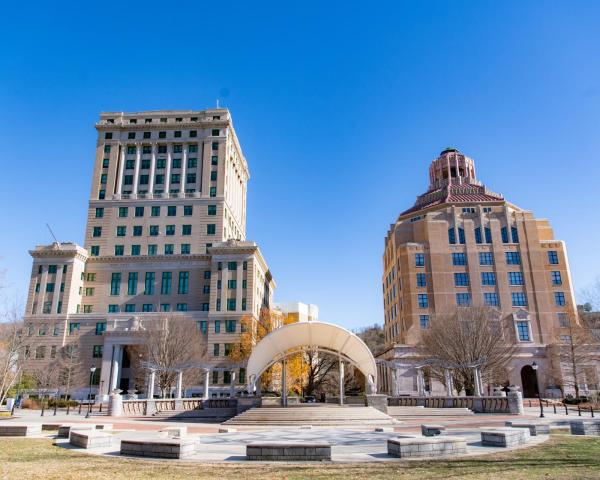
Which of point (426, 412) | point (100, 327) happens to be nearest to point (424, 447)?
point (426, 412)

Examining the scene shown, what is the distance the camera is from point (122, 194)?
8019 centimetres

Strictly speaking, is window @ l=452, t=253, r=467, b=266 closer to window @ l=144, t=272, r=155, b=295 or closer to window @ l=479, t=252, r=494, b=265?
window @ l=479, t=252, r=494, b=265

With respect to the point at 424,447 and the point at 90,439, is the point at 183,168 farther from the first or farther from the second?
the point at 424,447

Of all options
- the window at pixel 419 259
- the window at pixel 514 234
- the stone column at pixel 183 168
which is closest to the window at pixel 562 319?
the window at pixel 514 234

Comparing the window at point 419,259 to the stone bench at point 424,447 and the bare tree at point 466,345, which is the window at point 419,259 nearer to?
the bare tree at point 466,345

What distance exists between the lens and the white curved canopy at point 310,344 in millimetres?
36469

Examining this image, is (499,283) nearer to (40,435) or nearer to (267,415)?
(267,415)

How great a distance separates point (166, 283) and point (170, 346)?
19888mm

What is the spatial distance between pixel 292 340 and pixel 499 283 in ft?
159

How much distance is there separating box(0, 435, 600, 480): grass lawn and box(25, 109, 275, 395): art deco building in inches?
2083

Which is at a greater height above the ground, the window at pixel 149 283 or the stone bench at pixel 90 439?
the window at pixel 149 283

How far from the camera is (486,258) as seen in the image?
76.7m

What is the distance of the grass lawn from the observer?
10852 mm

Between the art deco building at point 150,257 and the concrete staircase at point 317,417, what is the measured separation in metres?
35.9
